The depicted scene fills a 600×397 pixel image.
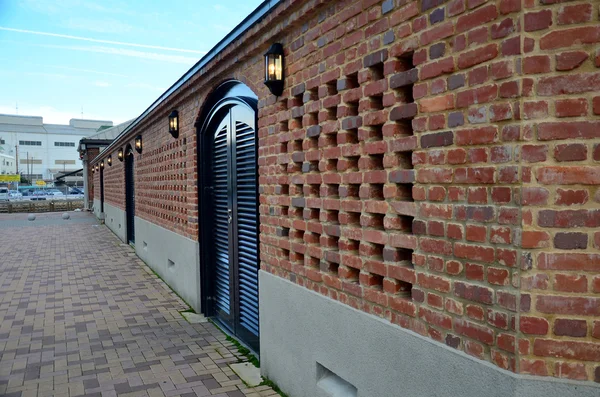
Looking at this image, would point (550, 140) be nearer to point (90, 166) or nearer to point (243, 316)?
point (243, 316)

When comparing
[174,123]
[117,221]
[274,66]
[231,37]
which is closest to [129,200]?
[117,221]

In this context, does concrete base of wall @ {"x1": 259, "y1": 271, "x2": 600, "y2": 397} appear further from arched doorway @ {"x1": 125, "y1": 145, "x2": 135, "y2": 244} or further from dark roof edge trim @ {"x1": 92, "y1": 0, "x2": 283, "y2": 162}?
arched doorway @ {"x1": 125, "y1": 145, "x2": 135, "y2": 244}

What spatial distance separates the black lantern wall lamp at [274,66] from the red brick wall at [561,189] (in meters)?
2.38

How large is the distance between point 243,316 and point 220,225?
132cm

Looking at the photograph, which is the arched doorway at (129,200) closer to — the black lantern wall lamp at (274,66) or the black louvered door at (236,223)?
the black louvered door at (236,223)

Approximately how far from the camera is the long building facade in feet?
6.56

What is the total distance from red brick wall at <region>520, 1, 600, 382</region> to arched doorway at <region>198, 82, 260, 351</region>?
326 centimetres

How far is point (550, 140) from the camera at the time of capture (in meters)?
2.00

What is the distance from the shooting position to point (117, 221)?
16.5 meters

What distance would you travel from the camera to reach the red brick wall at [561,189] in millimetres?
1960

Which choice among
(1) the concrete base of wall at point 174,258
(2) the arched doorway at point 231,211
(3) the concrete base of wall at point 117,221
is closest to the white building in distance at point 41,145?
(3) the concrete base of wall at point 117,221

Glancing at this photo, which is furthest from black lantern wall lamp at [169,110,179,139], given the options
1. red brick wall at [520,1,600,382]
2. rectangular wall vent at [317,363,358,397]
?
red brick wall at [520,1,600,382]

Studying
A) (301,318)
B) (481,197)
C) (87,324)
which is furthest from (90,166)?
(481,197)

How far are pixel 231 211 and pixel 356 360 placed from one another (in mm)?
3034
